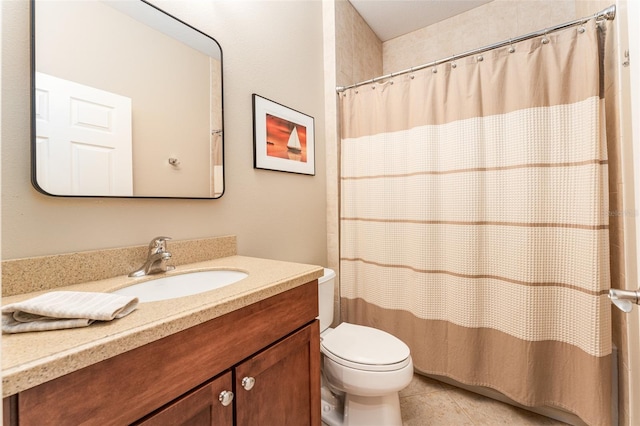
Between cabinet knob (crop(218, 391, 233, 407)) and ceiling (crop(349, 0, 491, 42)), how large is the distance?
235 cm

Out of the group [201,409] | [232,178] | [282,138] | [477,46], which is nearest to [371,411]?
[201,409]

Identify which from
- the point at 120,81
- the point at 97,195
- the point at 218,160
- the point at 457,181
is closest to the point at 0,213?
the point at 97,195

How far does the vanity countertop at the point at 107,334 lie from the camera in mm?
482

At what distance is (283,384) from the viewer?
90cm

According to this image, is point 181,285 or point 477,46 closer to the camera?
point 181,285

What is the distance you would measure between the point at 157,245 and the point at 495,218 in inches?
59.6

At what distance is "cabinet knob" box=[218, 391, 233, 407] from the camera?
728 millimetres

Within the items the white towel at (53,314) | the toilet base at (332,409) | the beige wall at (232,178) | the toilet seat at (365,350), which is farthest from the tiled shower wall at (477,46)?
the white towel at (53,314)

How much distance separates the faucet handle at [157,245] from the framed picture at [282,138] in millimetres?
579

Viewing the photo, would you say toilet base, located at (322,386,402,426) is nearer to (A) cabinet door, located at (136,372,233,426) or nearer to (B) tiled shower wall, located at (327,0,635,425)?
(A) cabinet door, located at (136,372,233,426)

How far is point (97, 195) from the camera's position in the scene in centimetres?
94

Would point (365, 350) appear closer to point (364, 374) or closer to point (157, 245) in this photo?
point (364, 374)

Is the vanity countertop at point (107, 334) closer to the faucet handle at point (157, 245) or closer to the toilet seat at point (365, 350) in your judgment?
the faucet handle at point (157, 245)

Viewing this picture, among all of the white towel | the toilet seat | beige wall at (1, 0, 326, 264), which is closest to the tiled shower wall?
beige wall at (1, 0, 326, 264)
